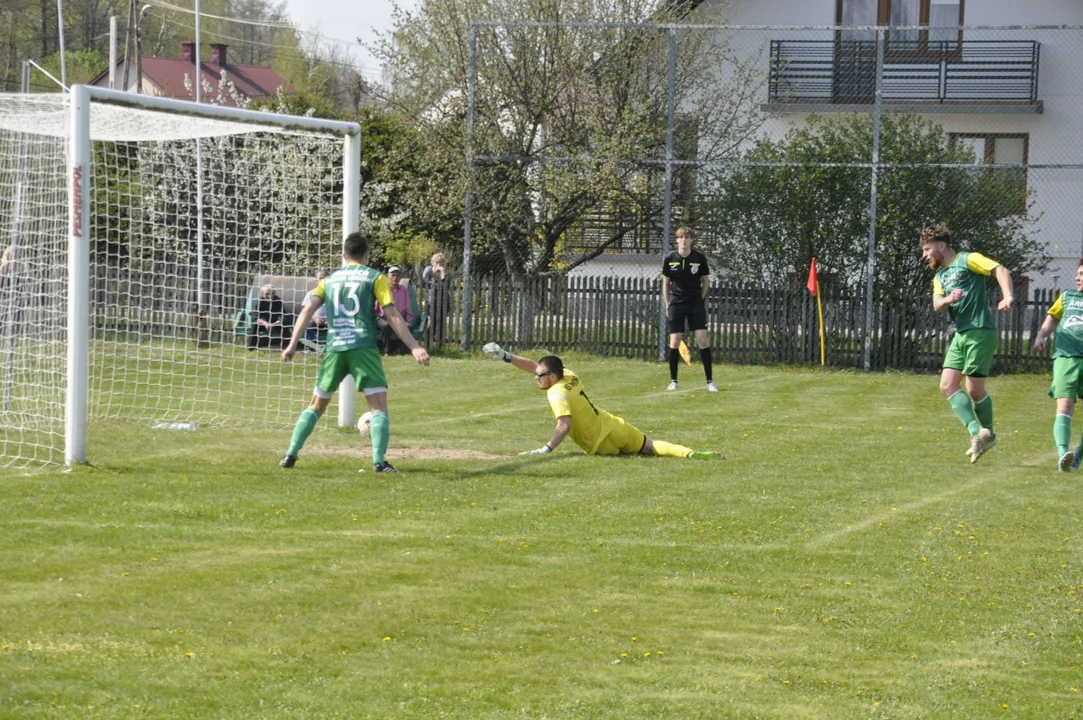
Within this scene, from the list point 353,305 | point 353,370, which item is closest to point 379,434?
point 353,370

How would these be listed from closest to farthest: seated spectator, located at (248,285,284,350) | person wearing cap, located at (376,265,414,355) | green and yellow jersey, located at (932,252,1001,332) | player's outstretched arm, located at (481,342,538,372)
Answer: player's outstretched arm, located at (481,342,538,372), green and yellow jersey, located at (932,252,1001,332), seated spectator, located at (248,285,284,350), person wearing cap, located at (376,265,414,355)

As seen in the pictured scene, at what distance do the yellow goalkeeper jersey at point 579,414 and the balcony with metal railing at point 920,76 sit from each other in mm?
19023

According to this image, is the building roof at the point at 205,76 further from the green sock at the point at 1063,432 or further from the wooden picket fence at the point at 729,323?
the green sock at the point at 1063,432

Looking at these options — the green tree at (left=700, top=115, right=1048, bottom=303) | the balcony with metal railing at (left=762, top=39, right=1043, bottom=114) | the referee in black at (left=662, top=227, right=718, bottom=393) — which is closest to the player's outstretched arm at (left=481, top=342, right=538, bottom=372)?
the referee in black at (left=662, top=227, right=718, bottom=393)

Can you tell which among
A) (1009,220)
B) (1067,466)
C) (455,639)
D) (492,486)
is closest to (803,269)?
(1009,220)

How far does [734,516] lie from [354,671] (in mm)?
4277

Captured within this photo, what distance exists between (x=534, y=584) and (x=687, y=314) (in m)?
12.2

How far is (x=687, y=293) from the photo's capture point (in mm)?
19375

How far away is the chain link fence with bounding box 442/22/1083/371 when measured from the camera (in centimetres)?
2347

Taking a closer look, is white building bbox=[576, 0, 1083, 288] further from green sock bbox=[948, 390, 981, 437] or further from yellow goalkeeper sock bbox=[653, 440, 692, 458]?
green sock bbox=[948, 390, 981, 437]

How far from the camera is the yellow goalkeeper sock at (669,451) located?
12.5 metres

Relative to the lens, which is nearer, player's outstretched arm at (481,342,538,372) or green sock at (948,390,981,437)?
player's outstretched arm at (481,342,538,372)

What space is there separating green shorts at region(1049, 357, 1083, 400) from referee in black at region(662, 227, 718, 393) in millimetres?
7246

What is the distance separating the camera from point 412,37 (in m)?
26.6
